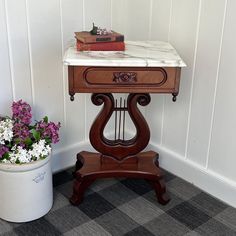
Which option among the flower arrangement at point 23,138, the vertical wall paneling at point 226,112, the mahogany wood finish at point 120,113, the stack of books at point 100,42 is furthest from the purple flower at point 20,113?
the vertical wall paneling at point 226,112

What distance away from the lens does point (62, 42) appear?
171cm

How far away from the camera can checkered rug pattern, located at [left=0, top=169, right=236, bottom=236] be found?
1.49 metres

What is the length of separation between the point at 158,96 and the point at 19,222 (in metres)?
0.88

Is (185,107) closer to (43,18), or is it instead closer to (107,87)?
(107,87)

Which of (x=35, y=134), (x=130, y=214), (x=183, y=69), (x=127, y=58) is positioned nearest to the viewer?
(x=127, y=58)

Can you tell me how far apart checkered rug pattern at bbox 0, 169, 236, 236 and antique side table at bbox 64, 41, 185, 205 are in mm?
68

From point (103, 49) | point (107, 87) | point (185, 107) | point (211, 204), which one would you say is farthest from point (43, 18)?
point (211, 204)

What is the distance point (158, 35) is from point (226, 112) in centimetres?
49

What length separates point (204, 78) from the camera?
164 centimetres

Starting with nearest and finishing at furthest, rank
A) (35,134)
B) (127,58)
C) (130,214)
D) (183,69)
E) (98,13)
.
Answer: (127,58) < (35,134) < (130,214) < (183,69) < (98,13)

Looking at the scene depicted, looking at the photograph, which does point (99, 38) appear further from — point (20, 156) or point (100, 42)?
point (20, 156)

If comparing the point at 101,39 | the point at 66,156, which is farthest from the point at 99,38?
the point at 66,156

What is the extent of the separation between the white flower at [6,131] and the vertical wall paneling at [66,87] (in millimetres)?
405

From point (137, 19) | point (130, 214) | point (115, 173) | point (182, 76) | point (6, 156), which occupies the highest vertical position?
point (137, 19)
